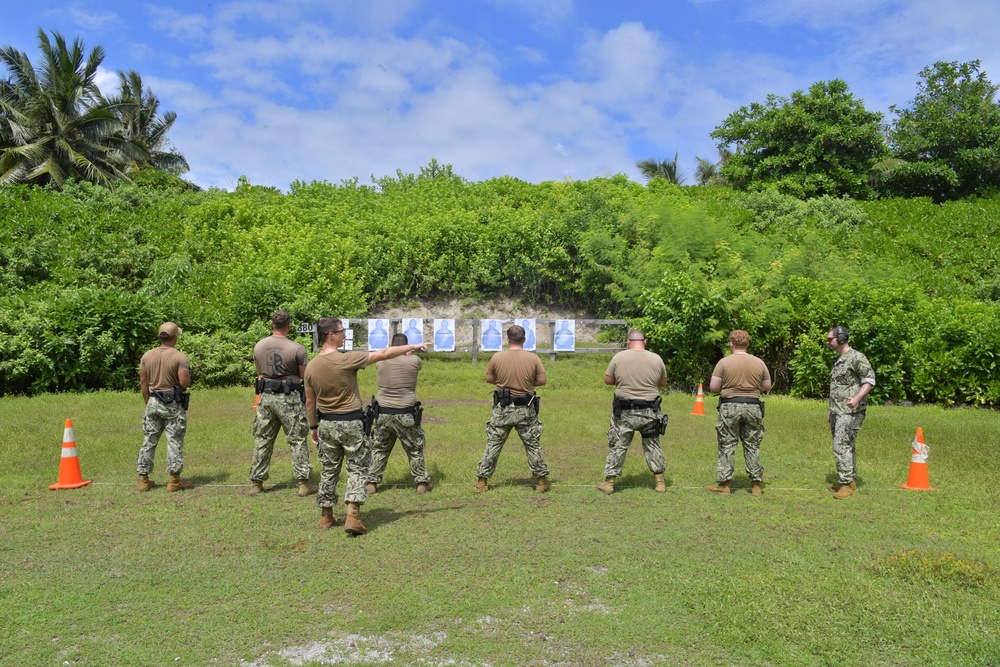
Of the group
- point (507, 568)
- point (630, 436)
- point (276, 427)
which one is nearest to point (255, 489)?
point (276, 427)

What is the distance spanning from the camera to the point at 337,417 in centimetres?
700

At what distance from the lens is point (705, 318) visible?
730 inches

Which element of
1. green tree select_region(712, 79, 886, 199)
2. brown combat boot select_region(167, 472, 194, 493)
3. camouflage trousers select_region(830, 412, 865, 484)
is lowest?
brown combat boot select_region(167, 472, 194, 493)

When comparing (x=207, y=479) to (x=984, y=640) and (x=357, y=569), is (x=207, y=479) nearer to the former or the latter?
(x=357, y=569)

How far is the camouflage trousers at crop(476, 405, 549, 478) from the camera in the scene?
8406 millimetres

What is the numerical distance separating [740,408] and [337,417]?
4.66 m

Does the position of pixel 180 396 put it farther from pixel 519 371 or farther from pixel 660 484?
pixel 660 484

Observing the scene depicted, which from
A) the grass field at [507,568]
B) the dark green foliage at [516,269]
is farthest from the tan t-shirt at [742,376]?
the dark green foliage at [516,269]

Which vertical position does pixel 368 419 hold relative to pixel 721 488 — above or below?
above

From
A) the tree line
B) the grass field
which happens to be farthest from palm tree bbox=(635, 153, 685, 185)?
the grass field

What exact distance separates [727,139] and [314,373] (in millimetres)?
35833

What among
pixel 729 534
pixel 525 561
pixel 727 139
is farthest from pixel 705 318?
pixel 727 139

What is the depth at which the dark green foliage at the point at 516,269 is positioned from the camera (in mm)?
16484

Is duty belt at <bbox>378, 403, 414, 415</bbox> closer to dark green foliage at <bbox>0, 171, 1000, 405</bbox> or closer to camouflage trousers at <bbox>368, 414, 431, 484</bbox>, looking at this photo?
camouflage trousers at <bbox>368, 414, 431, 484</bbox>
